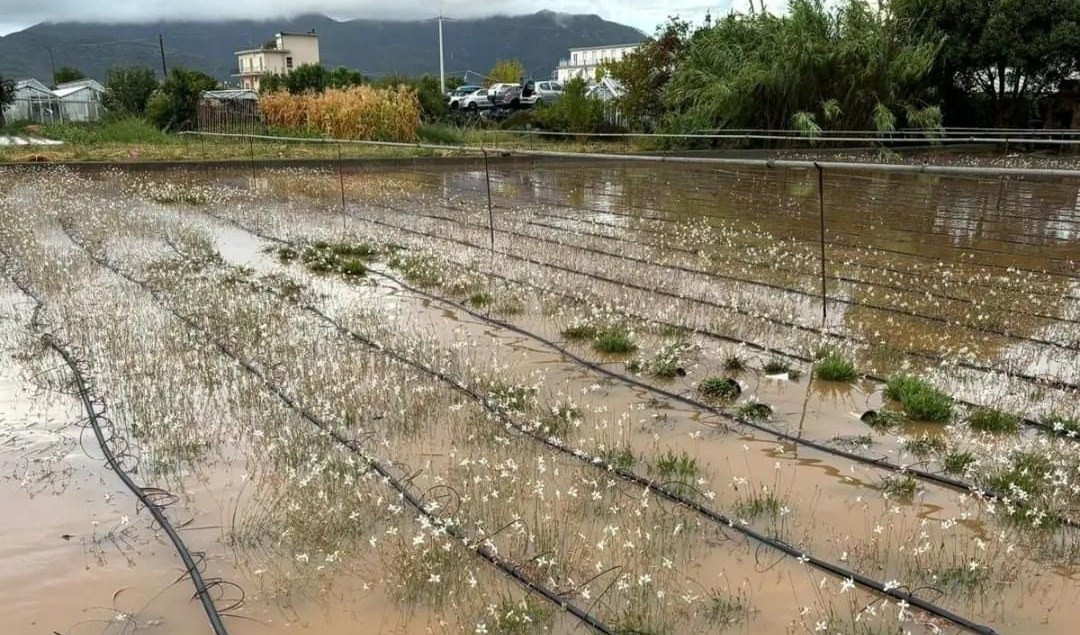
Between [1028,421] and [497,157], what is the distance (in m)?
21.3

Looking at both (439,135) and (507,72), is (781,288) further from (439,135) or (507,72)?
(507,72)

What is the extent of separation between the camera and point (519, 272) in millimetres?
9867

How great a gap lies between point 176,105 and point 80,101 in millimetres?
25389

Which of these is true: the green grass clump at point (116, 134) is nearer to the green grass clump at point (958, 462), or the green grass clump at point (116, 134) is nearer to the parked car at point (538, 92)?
the parked car at point (538, 92)

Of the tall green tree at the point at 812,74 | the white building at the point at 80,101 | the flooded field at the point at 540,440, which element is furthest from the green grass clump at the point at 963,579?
the white building at the point at 80,101

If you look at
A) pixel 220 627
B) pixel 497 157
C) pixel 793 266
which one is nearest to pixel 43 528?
pixel 220 627

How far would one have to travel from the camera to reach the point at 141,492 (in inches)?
177

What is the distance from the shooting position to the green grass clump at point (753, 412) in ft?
17.8

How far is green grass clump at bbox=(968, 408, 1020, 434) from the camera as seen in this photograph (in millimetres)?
5164

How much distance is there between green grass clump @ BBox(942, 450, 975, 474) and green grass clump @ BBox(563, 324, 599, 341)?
309cm

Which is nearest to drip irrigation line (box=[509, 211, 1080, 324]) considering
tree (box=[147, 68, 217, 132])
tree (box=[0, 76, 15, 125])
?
tree (box=[147, 68, 217, 132])

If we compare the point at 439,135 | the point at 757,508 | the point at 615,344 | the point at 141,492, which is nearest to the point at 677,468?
the point at 757,508

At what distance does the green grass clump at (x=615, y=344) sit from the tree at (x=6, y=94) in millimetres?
37878

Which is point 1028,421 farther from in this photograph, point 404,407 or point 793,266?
point 793,266
